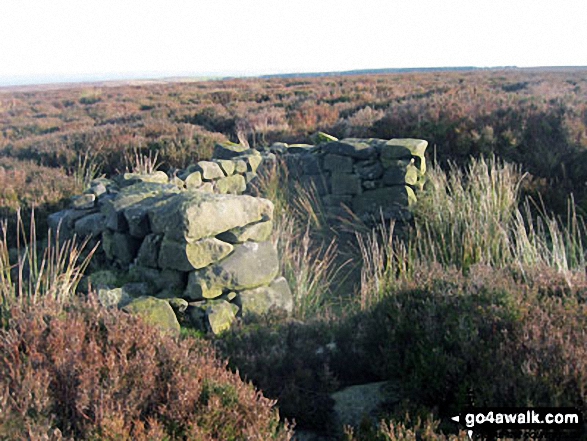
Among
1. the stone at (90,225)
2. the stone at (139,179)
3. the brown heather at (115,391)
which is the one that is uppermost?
the stone at (139,179)

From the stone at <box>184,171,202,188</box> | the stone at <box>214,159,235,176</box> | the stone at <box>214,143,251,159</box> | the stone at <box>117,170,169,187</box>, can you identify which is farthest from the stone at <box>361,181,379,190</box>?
the stone at <box>117,170,169,187</box>

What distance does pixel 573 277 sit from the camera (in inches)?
136

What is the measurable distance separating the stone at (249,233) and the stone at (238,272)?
7 centimetres

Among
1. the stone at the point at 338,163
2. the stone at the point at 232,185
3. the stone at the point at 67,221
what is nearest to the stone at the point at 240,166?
the stone at the point at 232,185

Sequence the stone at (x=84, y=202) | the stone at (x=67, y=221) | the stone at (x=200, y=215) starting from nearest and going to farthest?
1. the stone at (x=200, y=215)
2. the stone at (x=67, y=221)
3. the stone at (x=84, y=202)

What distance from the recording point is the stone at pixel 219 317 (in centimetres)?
395

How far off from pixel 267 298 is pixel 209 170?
307 centimetres

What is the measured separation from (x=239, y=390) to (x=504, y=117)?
792 cm

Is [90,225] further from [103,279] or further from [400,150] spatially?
[400,150]

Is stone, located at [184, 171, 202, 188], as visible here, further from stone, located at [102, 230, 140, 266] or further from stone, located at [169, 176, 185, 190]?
stone, located at [102, 230, 140, 266]

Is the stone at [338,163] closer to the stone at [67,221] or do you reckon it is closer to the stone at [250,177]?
the stone at [250,177]

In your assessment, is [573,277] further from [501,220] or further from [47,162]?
[47,162]

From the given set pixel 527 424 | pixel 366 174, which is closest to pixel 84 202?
pixel 366 174

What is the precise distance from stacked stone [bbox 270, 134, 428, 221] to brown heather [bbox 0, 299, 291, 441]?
4.59 meters
